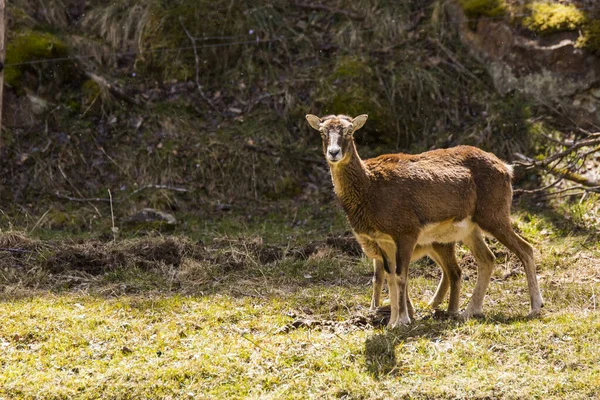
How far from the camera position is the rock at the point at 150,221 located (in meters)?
11.3

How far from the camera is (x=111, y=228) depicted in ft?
37.5

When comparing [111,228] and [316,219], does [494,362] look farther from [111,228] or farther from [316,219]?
[111,228]

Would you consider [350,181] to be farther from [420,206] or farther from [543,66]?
[543,66]

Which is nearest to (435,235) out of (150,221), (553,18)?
(150,221)

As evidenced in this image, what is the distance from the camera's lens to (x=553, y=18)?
42.1 ft

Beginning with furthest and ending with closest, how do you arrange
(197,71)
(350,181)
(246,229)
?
(197,71) → (246,229) → (350,181)

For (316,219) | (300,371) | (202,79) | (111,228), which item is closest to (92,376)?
(300,371)

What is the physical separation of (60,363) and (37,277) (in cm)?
252

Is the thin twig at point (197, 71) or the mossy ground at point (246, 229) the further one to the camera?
the thin twig at point (197, 71)

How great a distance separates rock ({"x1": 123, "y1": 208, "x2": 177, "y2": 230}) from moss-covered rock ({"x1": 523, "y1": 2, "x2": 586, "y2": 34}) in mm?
6549

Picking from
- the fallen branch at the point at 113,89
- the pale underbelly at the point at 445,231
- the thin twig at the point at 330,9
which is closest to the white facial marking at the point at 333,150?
the pale underbelly at the point at 445,231

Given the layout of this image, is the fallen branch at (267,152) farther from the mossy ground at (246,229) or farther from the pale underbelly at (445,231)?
the pale underbelly at (445,231)

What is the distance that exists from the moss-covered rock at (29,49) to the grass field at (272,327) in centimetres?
407

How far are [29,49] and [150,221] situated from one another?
4.53 metres
